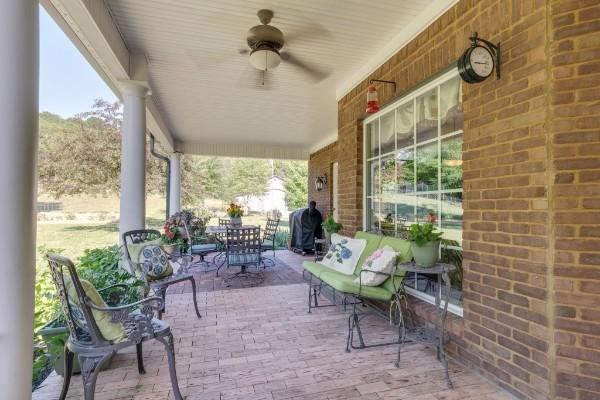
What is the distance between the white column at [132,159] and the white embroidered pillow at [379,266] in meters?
2.80

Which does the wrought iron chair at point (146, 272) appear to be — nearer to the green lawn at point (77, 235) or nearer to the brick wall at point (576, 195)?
the brick wall at point (576, 195)

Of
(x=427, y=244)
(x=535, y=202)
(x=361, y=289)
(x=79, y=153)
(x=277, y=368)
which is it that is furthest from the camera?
(x=79, y=153)

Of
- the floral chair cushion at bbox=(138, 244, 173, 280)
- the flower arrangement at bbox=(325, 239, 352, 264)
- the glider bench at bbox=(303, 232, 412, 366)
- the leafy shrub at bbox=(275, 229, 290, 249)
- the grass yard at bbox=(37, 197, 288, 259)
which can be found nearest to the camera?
the glider bench at bbox=(303, 232, 412, 366)

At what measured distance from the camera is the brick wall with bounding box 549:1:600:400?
5.62 feet

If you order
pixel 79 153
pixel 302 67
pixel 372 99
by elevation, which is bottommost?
pixel 372 99

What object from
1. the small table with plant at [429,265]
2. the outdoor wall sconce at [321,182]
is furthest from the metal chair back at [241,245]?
the outdoor wall sconce at [321,182]

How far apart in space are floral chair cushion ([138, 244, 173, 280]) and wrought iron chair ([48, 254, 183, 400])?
141 cm

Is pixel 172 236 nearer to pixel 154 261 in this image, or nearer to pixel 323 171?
pixel 154 261

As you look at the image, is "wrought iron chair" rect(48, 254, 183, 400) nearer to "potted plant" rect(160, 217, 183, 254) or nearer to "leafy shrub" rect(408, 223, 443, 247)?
"leafy shrub" rect(408, 223, 443, 247)

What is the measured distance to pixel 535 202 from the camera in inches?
73.9

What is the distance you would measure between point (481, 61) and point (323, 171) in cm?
665

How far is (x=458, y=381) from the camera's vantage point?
7.23 ft

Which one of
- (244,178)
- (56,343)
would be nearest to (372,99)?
(56,343)

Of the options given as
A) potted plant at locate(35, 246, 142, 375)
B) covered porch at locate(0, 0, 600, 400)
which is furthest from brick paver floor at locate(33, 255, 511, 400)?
potted plant at locate(35, 246, 142, 375)
